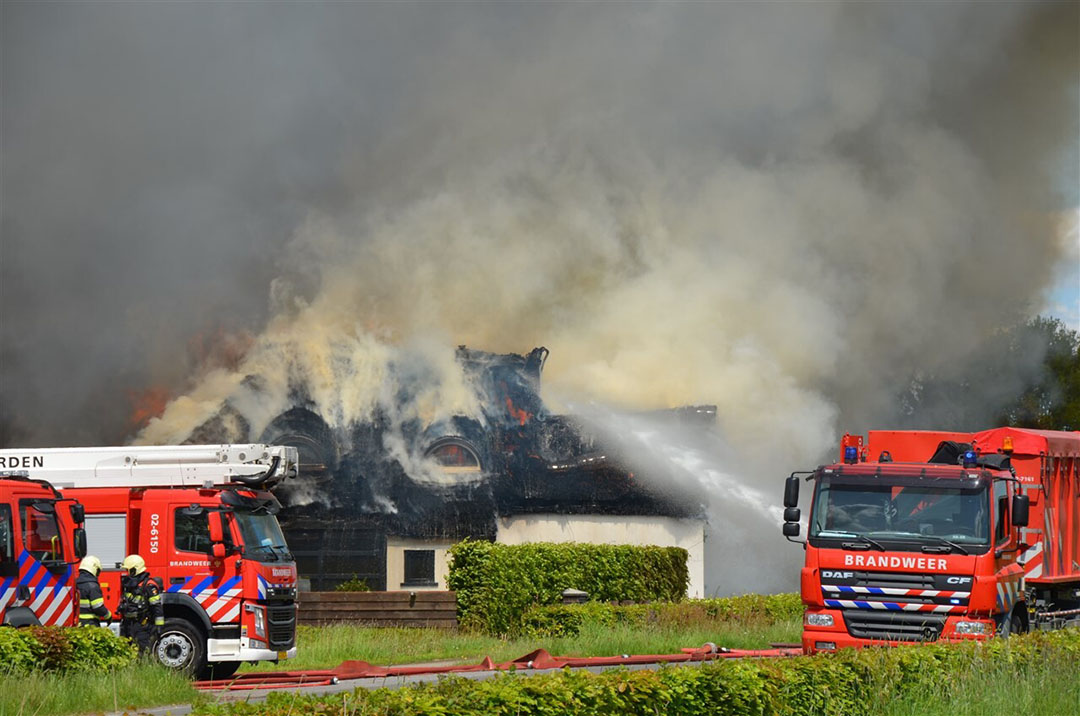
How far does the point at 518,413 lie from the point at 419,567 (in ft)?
23.3

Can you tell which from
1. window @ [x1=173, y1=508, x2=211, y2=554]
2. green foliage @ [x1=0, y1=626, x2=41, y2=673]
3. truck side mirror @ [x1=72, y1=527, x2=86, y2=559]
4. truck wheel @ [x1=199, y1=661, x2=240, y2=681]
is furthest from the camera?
window @ [x1=173, y1=508, x2=211, y2=554]

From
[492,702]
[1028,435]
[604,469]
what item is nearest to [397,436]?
[604,469]

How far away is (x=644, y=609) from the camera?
26.8 m

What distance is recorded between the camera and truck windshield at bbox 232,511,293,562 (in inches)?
797

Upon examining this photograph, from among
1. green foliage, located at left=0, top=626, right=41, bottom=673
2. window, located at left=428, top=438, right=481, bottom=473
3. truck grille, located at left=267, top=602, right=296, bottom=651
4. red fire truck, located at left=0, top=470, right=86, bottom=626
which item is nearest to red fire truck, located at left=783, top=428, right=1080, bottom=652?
truck grille, located at left=267, top=602, right=296, bottom=651

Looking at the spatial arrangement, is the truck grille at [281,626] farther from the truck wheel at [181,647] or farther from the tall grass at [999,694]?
the tall grass at [999,694]

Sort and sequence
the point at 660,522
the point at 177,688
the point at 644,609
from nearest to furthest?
the point at 177,688
the point at 644,609
the point at 660,522

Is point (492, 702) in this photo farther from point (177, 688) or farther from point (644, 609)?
point (644, 609)

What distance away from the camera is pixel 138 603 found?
735 inches

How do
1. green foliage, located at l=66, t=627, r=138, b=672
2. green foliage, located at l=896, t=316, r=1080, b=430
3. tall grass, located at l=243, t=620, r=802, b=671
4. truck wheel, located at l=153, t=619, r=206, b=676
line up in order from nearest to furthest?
1. green foliage, located at l=66, t=627, r=138, b=672
2. truck wheel, located at l=153, t=619, r=206, b=676
3. tall grass, located at l=243, t=620, r=802, b=671
4. green foliage, located at l=896, t=316, r=1080, b=430

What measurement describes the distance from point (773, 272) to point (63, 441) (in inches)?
949

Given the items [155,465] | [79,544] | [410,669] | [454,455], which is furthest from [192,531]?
[454,455]

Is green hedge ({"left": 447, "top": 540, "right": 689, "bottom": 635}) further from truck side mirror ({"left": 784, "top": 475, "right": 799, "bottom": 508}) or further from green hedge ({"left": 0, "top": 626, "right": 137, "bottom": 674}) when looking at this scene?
green hedge ({"left": 0, "top": 626, "right": 137, "bottom": 674})

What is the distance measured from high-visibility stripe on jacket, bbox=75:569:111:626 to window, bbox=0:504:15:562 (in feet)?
3.60
